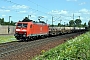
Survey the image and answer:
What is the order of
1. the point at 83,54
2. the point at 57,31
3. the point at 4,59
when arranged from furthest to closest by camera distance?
the point at 57,31, the point at 4,59, the point at 83,54

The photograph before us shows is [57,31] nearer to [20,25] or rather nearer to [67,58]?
[20,25]

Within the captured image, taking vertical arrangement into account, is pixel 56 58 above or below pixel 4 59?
above

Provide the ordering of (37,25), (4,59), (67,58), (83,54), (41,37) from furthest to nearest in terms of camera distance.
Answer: (41,37) → (37,25) → (4,59) → (83,54) → (67,58)

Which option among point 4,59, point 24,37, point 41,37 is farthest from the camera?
point 41,37

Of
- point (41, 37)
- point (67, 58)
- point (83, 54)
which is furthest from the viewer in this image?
point (41, 37)

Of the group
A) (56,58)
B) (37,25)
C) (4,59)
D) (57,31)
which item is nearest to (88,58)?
(56,58)

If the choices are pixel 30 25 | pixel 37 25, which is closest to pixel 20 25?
pixel 30 25

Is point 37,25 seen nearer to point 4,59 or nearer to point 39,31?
point 39,31

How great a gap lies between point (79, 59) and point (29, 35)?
95.9 ft

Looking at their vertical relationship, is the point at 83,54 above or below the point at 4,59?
above

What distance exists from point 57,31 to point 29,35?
30951 mm

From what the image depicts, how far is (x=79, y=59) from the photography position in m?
7.99

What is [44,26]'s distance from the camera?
47094 millimetres

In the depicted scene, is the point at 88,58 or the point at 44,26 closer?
the point at 88,58
